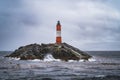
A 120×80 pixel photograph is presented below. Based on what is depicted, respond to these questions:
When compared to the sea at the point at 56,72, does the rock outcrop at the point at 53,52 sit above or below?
above

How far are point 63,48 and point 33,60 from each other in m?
7.87

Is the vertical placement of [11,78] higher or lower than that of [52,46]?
lower

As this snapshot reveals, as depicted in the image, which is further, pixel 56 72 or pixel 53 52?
pixel 53 52

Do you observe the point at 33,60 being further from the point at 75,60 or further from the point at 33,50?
the point at 75,60

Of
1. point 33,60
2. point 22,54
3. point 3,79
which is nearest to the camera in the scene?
point 3,79

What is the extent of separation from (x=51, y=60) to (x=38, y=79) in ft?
123

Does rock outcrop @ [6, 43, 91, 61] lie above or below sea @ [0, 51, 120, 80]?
above

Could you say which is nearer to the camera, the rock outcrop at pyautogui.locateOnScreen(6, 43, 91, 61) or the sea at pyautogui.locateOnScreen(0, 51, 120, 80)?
the sea at pyautogui.locateOnScreen(0, 51, 120, 80)

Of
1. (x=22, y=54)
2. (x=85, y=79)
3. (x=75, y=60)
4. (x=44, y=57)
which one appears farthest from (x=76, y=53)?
(x=85, y=79)

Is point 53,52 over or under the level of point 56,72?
over

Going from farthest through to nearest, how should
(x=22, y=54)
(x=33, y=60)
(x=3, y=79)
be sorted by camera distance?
(x=22, y=54), (x=33, y=60), (x=3, y=79)

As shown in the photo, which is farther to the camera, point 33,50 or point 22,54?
point 22,54

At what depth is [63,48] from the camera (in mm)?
70125

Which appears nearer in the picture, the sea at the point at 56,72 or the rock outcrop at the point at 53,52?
the sea at the point at 56,72
